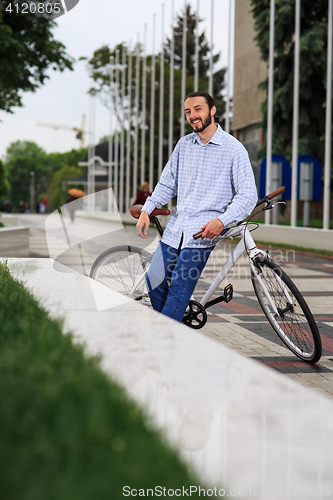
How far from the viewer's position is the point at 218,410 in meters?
2.55

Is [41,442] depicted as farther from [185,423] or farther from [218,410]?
[218,410]

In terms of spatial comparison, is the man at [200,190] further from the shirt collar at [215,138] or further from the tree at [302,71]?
the tree at [302,71]

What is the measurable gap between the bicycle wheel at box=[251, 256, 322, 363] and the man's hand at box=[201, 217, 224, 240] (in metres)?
0.62

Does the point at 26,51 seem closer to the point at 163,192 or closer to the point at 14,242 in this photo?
the point at 14,242

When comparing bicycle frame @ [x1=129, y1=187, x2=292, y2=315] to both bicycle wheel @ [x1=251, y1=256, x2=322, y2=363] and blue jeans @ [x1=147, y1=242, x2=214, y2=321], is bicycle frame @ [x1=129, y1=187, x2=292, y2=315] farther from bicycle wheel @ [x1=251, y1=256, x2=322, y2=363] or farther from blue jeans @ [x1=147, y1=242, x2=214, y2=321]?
blue jeans @ [x1=147, y1=242, x2=214, y2=321]

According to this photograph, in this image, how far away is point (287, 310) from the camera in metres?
5.53

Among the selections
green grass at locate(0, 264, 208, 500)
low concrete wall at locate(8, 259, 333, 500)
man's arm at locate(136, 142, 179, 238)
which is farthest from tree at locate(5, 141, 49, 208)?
green grass at locate(0, 264, 208, 500)

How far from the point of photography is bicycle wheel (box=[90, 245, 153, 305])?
5914 mm

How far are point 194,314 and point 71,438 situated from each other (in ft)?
11.8

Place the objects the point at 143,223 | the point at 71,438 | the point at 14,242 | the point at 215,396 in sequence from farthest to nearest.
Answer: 1. the point at 14,242
2. the point at 143,223
3. the point at 215,396
4. the point at 71,438

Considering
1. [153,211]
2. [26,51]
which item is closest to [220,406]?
[153,211]

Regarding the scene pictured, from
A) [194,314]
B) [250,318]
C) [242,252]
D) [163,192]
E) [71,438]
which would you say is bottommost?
[250,318]

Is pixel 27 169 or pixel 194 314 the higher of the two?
pixel 27 169
